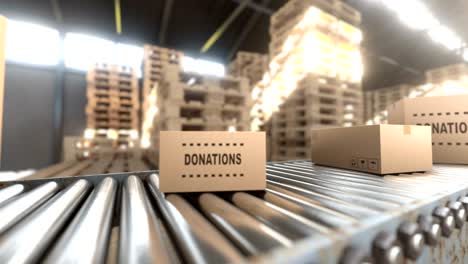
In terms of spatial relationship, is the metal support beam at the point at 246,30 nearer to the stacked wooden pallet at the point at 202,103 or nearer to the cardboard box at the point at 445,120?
the stacked wooden pallet at the point at 202,103

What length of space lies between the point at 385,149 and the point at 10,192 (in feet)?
6.57

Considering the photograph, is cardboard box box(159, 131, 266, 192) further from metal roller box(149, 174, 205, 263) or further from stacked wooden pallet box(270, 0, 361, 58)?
stacked wooden pallet box(270, 0, 361, 58)

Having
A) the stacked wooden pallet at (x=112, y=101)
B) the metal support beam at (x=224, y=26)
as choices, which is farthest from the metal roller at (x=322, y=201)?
the metal support beam at (x=224, y=26)

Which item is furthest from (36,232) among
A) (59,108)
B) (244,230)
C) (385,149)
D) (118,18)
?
(118,18)

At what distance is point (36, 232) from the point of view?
0.59 m

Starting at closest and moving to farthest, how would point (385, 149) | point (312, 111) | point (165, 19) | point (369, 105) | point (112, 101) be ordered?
1. point (385, 149)
2. point (312, 111)
3. point (112, 101)
4. point (165, 19)
5. point (369, 105)

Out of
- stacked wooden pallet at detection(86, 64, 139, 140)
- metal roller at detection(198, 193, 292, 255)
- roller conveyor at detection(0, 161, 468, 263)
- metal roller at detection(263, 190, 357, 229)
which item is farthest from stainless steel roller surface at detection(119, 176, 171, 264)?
stacked wooden pallet at detection(86, 64, 139, 140)

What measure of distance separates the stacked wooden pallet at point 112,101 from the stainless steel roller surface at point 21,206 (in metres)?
4.42

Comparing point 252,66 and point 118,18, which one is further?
point 118,18

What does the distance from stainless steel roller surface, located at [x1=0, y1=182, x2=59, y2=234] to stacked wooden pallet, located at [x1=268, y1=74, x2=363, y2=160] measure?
→ 11.5 feet

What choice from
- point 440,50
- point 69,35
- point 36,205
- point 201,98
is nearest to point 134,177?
point 36,205

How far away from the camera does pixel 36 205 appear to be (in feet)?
2.64

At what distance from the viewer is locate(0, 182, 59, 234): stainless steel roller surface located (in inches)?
25.8

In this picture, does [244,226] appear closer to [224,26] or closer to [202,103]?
[202,103]
